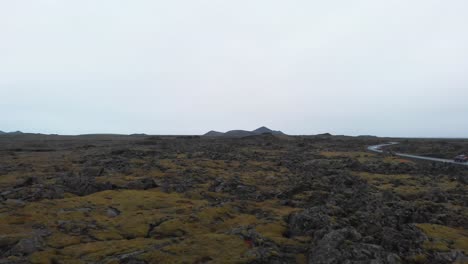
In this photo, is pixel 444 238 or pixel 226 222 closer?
pixel 444 238

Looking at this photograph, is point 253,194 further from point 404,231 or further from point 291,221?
point 404,231

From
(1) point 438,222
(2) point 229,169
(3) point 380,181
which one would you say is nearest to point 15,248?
(1) point 438,222

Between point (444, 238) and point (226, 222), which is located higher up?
point (226, 222)

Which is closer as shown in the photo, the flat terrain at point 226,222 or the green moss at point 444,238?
the flat terrain at point 226,222

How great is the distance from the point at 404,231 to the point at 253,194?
1496 centimetres

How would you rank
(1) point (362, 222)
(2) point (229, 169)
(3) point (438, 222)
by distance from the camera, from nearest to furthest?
(1) point (362, 222) → (3) point (438, 222) → (2) point (229, 169)

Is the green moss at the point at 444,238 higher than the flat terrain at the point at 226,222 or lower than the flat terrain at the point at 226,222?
lower

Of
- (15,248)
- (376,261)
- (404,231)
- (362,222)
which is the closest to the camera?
(376,261)

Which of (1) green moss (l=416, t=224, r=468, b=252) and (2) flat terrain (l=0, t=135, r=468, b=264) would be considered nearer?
(2) flat terrain (l=0, t=135, r=468, b=264)

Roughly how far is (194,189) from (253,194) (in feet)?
18.7

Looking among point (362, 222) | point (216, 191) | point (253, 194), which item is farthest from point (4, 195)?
point (362, 222)

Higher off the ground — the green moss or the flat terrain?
the flat terrain

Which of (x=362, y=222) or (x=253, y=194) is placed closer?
(x=362, y=222)

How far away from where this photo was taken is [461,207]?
2742 centimetres
